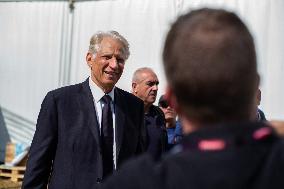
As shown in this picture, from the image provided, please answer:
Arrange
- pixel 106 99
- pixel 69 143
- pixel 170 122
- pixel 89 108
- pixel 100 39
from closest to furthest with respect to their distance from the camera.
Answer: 1. pixel 69 143
2. pixel 89 108
3. pixel 106 99
4. pixel 100 39
5. pixel 170 122

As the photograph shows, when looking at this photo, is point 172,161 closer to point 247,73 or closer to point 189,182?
point 189,182

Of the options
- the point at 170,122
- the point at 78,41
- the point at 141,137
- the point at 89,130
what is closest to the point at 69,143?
the point at 89,130

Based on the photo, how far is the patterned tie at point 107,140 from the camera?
9.83 ft

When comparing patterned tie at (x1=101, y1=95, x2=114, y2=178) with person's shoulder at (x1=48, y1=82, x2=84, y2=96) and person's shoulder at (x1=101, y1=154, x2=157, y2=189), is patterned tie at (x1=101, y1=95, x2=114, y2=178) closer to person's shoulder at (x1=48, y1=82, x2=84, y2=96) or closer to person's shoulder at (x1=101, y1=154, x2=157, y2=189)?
person's shoulder at (x1=48, y1=82, x2=84, y2=96)

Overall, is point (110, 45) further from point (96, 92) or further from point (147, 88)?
point (147, 88)

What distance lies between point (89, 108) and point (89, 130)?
0.14m

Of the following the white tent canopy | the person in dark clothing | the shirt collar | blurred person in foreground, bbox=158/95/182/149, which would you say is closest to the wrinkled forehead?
the shirt collar

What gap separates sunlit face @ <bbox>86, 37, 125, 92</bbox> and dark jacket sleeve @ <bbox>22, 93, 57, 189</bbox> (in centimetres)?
34

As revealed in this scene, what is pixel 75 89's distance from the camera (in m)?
3.12

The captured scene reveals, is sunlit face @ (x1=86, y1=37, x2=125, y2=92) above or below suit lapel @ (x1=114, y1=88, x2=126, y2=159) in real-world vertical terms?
above

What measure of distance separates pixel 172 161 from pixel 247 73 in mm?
235

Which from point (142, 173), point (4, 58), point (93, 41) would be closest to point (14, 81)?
point (4, 58)

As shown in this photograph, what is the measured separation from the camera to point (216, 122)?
1.14m

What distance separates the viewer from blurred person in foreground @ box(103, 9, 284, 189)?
1.11m
